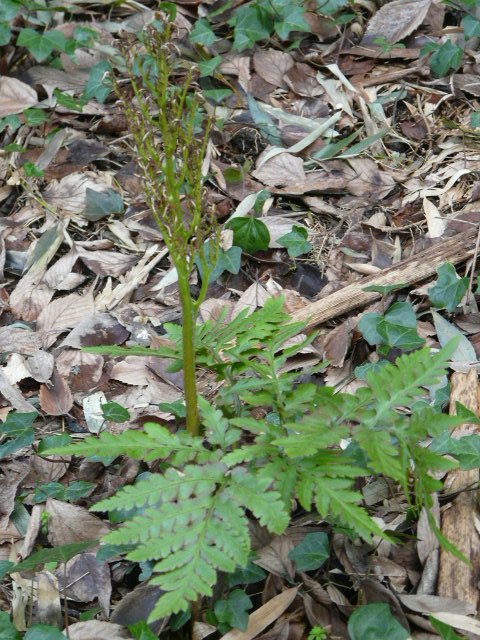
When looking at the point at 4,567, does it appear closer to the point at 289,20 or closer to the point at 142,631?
the point at 142,631

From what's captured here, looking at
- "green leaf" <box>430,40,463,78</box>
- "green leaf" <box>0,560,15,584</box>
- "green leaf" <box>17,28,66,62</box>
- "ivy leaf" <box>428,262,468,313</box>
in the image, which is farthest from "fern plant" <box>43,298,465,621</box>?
"green leaf" <box>17,28,66,62</box>

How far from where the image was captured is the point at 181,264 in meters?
1.60

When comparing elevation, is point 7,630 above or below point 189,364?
below

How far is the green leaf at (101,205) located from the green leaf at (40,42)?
915mm

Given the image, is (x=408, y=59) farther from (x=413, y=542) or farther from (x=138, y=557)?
(x=138, y=557)

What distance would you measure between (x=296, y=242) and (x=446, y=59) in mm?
1394

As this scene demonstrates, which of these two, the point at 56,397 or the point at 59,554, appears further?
the point at 56,397

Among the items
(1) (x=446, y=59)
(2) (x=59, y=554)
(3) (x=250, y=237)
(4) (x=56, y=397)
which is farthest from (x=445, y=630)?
(1) (x=446, y=59)

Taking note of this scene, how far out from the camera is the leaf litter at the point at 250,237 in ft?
6.15

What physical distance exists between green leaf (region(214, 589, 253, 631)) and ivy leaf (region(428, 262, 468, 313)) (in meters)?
1.30

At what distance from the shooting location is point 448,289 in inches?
98.7

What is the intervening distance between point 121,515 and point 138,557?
0.65 meters

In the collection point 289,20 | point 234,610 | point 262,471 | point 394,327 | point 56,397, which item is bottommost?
point 56,397

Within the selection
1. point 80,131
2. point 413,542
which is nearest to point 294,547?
point 413,542
